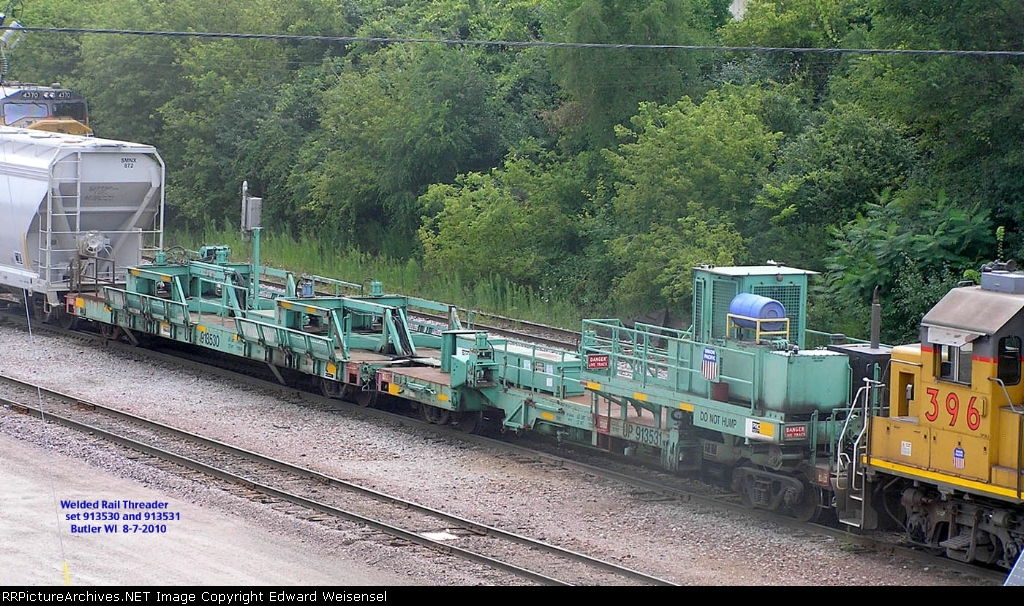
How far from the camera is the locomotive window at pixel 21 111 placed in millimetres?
32281

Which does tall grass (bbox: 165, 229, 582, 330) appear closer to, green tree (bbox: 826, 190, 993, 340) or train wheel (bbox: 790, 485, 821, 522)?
green tree (bbox: 826, 190, 993, 340)

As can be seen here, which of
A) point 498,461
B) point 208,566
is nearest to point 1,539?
point 208,566

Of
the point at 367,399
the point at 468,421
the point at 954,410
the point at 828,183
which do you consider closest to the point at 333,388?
the point at 367,399

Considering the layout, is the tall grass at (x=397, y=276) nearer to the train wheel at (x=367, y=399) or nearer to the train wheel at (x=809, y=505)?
the train wheel at (x=367, y=399)

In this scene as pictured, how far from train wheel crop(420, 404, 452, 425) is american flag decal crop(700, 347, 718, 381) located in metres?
4.90

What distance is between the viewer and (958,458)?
1163 centimetres

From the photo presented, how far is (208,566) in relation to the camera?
11734mm

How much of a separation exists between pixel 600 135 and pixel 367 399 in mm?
14116

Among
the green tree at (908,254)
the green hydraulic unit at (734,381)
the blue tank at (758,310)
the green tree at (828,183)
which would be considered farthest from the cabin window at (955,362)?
the green tree at (828,183)

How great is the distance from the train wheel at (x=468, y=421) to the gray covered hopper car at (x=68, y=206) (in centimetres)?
986

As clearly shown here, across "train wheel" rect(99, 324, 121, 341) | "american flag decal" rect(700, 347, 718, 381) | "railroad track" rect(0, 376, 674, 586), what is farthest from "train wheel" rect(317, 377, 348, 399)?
"american flag decal" rect(700, 347, 718, 381)

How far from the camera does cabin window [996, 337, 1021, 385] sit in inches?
447

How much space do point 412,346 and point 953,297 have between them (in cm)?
972

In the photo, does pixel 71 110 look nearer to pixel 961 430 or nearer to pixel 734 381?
pixel 734 381
